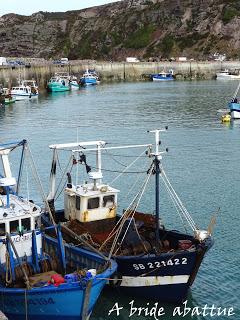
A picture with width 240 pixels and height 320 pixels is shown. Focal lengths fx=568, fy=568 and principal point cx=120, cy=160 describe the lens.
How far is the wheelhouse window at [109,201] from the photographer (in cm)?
2169

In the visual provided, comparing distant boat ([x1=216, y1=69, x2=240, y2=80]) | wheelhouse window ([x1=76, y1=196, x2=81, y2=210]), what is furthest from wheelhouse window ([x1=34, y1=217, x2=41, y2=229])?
distant boat ([x1=216, y1=69, x2=240, y2=80])

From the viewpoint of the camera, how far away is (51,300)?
53.7 ft

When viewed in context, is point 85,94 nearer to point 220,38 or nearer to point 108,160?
point 108,160

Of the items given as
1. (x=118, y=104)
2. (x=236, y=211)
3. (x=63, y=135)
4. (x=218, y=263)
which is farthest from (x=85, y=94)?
(x=218, y=263)

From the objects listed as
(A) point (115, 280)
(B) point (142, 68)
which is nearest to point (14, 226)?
(A) point (115, 280)

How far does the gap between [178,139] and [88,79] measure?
78.3 metres

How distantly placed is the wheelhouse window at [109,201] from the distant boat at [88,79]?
350ft

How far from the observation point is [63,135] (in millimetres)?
56062

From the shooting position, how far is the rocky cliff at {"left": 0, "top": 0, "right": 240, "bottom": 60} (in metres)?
172

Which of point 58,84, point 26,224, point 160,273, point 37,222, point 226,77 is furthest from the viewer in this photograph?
point 226,77

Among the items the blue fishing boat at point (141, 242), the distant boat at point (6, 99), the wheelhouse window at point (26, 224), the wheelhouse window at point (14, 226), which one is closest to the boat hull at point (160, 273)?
the blue fishing boat at point (141, 242)

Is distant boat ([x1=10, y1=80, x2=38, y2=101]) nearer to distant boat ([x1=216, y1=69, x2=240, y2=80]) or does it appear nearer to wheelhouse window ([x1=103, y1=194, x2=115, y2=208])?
distant boat ([x1=216, y1=69, x2=240, y2=80])

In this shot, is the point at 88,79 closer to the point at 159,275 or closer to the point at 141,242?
the point at 141,242

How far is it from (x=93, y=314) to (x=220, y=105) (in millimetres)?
63760
